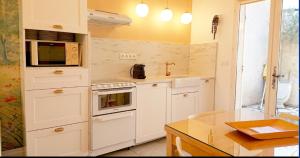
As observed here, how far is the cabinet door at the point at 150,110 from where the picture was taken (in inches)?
113

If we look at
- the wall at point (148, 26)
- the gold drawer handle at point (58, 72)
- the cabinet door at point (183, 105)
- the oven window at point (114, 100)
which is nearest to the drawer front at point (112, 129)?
the oven window at point (114, 100)

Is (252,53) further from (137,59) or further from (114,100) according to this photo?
(114,100)

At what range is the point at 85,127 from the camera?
2500mm

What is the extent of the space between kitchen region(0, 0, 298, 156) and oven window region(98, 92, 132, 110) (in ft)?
0.04

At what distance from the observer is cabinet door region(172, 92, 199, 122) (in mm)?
3248

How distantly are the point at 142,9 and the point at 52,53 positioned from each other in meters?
1.55

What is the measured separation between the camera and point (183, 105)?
132 inches

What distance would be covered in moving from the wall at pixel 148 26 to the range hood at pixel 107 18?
0.17 meters

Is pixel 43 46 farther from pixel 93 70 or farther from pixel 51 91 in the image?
pixel 93 70

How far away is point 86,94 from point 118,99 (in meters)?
0.39

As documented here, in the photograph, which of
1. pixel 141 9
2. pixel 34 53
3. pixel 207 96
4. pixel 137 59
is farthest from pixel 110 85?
pixel 207 96

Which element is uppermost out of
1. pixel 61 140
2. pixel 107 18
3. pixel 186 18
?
pixel 186 18

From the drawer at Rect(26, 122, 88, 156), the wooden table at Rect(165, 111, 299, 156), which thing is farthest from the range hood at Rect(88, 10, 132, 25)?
the wooden table at Rect(165, 111, 299, 156)

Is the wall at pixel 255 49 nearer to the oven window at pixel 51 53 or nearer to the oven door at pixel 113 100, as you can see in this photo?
the oven door at pixel 113 100
